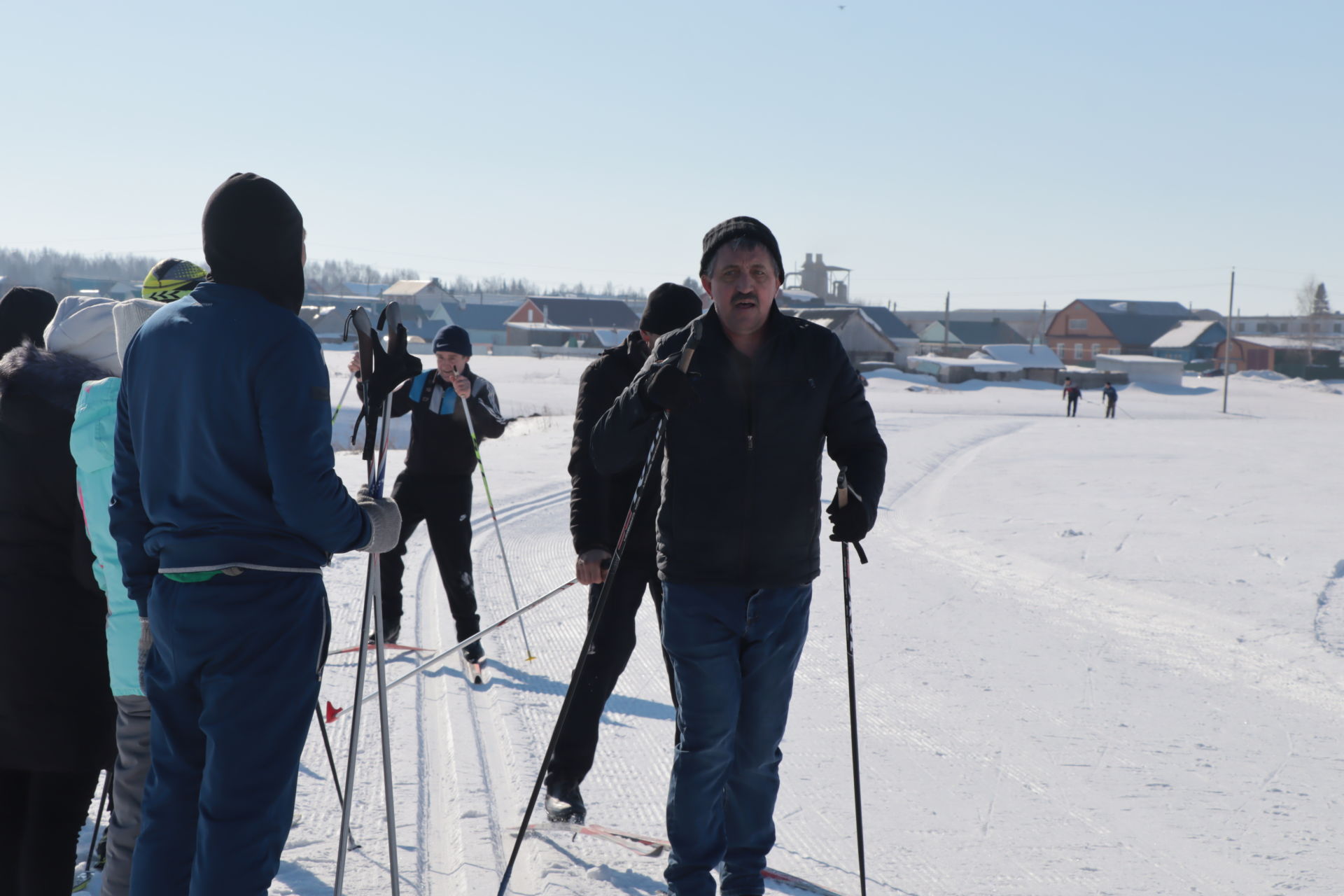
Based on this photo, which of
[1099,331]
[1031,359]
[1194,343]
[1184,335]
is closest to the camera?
[1031,359]

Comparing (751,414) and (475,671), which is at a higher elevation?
(751,414)

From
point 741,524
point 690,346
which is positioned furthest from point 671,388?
point 741,524

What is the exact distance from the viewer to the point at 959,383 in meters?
55.4

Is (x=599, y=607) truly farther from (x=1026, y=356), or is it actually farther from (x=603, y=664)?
(x=1026, y=356)

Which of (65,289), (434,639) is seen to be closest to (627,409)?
(434,639)

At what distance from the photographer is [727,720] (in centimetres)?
304

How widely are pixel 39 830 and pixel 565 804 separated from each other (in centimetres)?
172

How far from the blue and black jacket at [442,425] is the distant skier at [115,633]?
301 centimetres

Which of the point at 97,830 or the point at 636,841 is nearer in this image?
the point at 97,830

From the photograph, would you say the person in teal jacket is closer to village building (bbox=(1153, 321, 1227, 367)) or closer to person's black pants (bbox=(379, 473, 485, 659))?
person's black pants (bbox=(379, 473, 485, 659))

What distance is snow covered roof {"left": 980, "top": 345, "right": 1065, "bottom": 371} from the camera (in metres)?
63.4

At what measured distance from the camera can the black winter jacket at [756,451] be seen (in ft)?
9.89

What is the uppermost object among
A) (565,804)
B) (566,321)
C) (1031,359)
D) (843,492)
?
(566,321)

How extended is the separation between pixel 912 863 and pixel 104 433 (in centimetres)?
291
